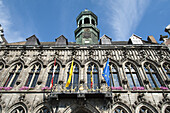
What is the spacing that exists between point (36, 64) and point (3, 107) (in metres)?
5.61

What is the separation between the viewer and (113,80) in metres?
13.6

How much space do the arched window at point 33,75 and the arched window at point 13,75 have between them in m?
1.49

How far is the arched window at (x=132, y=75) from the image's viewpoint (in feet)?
44.1

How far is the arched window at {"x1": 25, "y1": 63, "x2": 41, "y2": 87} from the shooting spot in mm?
13523

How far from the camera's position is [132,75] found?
46.5 ft

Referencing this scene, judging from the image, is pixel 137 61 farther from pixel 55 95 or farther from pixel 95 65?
pixel 55 95

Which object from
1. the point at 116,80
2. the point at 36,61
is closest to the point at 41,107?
the point at 36,61

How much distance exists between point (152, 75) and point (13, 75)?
15595mm

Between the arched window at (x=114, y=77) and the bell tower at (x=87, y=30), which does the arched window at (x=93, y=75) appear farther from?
the bell tower at (x=87, y=30)

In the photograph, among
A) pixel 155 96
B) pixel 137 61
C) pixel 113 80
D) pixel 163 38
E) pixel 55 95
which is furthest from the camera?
pixel 163 38

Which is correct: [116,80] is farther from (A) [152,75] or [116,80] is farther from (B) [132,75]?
(A) [152,75]

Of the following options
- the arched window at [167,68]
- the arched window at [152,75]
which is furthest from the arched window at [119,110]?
the arched window at [167,68]

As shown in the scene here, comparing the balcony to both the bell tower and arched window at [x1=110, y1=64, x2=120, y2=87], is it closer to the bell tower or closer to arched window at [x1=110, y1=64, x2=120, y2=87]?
arched window at [x1=110, y1=64, x2=120, y2=87]

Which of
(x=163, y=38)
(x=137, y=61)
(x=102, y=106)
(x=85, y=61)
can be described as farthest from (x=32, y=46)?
(x=163, y=38)
